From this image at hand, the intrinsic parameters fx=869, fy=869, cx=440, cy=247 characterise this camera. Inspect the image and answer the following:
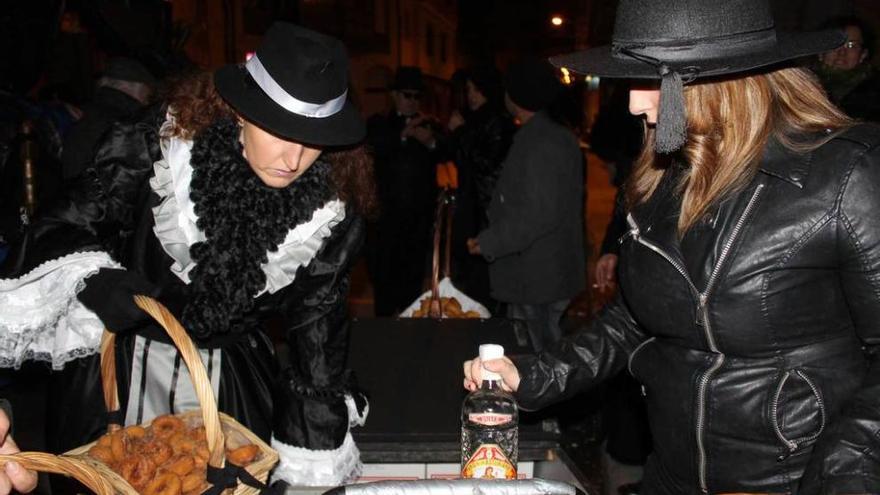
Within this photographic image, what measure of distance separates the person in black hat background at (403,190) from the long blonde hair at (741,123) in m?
4.73

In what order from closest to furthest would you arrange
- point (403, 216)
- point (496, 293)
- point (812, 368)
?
1. point (812, 368)
2. point (496, 293)
3. point (403, 216)

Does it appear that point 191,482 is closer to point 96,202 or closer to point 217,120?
point 96,202

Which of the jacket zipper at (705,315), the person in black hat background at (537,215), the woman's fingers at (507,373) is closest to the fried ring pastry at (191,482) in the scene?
the woman's fingers at (507,373)

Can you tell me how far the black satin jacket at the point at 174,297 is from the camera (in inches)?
93.2

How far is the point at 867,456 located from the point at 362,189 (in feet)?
4.99

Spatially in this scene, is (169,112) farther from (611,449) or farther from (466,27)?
(466,27)

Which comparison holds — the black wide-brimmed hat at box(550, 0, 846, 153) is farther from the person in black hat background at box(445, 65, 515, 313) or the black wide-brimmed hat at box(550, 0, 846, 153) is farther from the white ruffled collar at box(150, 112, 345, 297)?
the person in black hat background at box(445, 65, 515, 313)

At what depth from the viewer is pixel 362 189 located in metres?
2.57

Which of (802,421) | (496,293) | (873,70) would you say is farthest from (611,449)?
(802,421)

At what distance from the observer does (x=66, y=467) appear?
1613 millimetres

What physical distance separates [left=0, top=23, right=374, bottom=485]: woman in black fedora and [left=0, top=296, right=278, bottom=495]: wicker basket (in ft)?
0.64

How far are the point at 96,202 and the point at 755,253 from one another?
5.68 ft

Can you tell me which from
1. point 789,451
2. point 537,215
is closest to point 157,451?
point 789,451

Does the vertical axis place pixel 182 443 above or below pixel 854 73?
below
